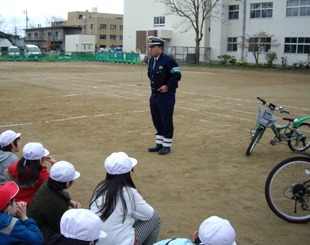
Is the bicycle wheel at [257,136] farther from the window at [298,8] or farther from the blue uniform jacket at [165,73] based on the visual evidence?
the window at [298,8]

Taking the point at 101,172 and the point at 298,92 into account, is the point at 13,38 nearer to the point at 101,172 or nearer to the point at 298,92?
the point at 298,92

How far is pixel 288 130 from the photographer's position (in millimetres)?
7230

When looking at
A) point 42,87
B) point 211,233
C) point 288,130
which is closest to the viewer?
point 211,233

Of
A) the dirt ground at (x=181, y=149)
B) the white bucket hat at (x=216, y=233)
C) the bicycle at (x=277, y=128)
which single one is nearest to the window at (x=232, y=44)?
the dirt ground at (x=181, y=149)

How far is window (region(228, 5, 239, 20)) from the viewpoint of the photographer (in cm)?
4578

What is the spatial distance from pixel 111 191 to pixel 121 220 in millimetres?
232

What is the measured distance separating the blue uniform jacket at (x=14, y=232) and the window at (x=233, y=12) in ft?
150

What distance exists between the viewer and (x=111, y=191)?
10.3 feet

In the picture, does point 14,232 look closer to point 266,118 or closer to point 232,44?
point 266,118

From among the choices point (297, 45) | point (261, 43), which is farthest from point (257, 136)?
point (261, 43)

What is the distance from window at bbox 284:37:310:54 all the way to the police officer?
35.1 meters

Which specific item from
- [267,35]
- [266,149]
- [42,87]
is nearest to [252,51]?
[267,35]

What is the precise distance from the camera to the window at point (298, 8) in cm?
3894

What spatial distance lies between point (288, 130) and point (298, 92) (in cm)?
1143
